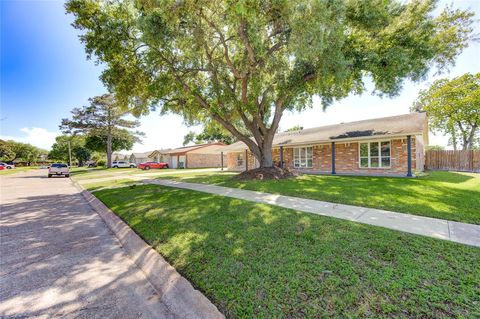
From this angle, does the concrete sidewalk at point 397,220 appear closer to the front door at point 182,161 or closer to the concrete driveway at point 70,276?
the concrete driveway at point 70,276

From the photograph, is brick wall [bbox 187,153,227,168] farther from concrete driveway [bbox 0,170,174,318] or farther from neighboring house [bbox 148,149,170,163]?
concrete driveway [bbox 0,170,174,318]

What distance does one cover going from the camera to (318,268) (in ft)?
10.0

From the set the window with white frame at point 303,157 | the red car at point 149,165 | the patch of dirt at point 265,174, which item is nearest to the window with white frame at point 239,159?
the window with white frame at point 303,157

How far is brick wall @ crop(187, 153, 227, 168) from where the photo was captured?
38.0 meters

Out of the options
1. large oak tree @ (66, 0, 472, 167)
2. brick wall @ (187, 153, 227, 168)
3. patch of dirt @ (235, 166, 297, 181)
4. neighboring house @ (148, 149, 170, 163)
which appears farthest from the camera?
neighboring house @ (148, 149, 170, 163)

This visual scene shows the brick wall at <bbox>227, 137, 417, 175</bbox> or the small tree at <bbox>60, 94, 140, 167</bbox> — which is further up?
the small tree at <bbox>60, 94, 140, 167</bbox>

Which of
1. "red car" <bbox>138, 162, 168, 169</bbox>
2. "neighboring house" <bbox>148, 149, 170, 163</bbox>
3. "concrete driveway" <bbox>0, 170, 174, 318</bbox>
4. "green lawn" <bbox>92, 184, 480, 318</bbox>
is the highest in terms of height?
"neighboring house" <bbox>148, 149, 170, 163</bbox>

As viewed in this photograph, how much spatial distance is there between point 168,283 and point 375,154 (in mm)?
16310

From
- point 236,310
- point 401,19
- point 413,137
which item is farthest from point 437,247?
point 413,137

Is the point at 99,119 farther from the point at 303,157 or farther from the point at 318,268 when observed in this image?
the point at 318,268

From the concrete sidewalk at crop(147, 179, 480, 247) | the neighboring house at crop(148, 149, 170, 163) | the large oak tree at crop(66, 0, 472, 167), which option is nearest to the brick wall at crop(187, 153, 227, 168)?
the neighboring house at crop(148, 149, 170, 163)

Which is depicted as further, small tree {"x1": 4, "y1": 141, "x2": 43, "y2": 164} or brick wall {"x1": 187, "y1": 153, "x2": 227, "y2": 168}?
small tree {"x1": 4, "y1": 141, "x2": 43, "y2": 164}

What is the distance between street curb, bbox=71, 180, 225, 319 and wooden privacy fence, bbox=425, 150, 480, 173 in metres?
24.1

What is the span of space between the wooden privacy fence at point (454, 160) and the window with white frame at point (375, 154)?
822 cm
